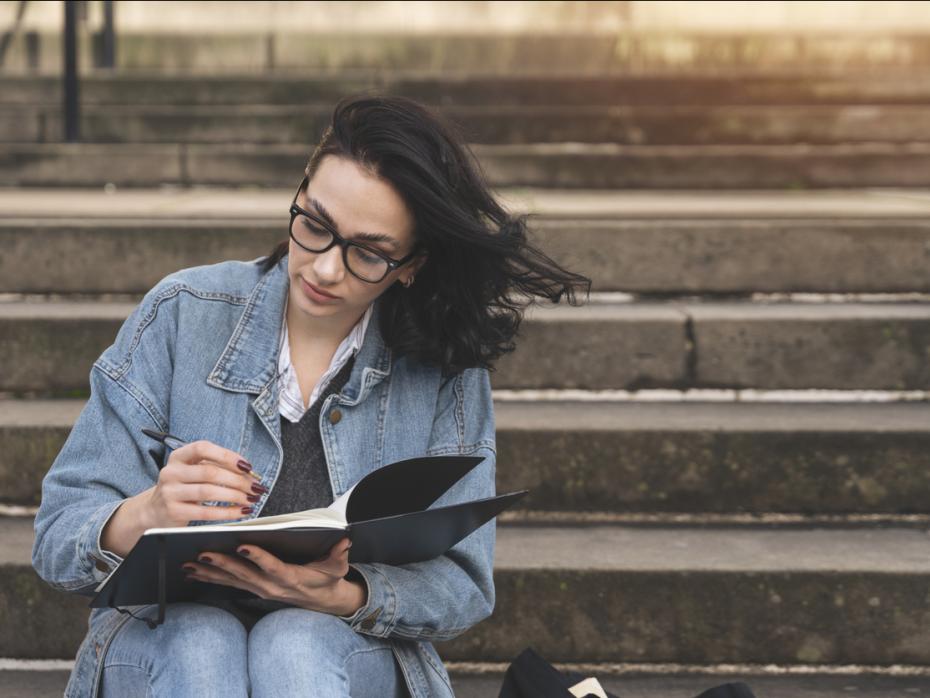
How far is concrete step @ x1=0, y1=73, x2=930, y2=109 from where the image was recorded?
586cm

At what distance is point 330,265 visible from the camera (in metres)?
1.82

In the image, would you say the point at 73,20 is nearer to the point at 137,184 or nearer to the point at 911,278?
the point at 137,184

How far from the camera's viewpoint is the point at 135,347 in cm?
185

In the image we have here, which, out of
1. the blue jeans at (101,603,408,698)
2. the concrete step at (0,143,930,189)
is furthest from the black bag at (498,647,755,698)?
the concrete step at (0,143,930,189)

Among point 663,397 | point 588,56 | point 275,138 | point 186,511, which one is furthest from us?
point 588,56

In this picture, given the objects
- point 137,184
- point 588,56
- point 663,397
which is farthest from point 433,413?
point 588,56

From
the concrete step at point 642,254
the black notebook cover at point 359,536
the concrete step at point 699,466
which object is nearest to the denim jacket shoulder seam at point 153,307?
the black notebook cover at point 359,536

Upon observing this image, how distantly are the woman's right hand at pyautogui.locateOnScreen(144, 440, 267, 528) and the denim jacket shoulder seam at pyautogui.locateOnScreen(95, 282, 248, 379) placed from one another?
0.30 meters

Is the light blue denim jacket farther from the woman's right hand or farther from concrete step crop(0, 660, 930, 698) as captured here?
concrete step crop(0, 660, 930, 698)

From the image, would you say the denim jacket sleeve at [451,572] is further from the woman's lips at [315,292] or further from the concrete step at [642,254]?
the concrete step at [642,254]

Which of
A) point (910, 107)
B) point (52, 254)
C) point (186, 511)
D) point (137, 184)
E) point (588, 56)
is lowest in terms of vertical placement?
point (186, 511)

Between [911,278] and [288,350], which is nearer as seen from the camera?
[288,350]

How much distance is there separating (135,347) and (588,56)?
613cm

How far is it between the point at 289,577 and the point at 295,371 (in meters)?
0.43
